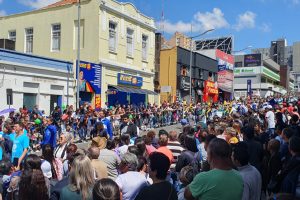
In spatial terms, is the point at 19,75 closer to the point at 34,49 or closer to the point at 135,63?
the point at 34,49

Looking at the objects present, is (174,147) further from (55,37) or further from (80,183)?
(55,37)

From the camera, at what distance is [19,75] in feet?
72.9

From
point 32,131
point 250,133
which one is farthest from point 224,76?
point 250,133

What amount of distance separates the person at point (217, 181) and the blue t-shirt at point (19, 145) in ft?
20.9

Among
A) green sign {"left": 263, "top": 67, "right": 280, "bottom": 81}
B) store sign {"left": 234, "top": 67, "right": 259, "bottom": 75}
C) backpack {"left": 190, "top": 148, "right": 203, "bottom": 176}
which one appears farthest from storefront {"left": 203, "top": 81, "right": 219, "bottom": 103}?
green sign {"left": 263, "top": 67, "right": 280, "bottom": 81}

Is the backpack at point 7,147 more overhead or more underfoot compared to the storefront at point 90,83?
more underfoot

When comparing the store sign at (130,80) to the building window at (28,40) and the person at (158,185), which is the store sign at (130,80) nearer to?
the building window at (28,40)

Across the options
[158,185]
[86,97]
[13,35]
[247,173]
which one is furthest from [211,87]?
[158,185]

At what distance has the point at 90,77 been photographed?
2742cm

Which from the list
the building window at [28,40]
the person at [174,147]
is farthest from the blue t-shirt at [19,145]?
the building window at [28,40]

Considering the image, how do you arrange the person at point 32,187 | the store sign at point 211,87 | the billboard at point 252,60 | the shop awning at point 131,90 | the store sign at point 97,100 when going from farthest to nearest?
the billboard at point 252,60 → the store sign at point 211,87 → the shop awning at point 131,90 → the store sign at point 97,100 → the person at point 32,187

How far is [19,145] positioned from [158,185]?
6.14 meters

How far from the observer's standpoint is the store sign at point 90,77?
26.8m

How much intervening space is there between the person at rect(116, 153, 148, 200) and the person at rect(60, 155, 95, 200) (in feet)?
1.96
